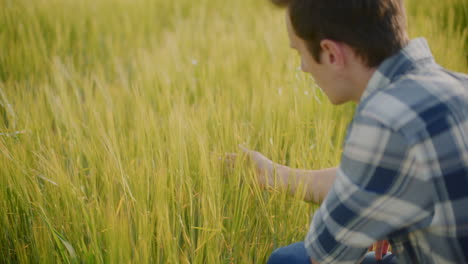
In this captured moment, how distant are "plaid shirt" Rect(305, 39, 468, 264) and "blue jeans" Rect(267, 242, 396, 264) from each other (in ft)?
0.68

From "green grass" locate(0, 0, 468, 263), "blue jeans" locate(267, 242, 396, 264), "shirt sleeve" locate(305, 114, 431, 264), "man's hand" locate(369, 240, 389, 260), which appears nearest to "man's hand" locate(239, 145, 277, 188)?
"green grass" locate(0, 0, 468, 263)

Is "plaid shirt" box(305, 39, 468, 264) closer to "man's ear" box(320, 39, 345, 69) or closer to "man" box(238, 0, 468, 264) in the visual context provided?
"man" box(238, 0, 468, 264)

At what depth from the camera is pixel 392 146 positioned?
0.65 m

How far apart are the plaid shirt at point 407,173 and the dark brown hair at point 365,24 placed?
76 millimetres

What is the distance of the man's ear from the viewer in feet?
2.54

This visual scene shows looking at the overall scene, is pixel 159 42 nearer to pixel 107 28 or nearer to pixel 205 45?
pixel 107 28

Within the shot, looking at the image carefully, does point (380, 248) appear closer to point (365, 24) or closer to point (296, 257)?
point (296, 257)

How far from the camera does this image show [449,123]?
660mm

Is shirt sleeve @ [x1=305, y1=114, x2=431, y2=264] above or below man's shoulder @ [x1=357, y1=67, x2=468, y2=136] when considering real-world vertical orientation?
below

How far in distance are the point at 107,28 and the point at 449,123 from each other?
268 centimetres

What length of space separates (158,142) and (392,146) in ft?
2.80

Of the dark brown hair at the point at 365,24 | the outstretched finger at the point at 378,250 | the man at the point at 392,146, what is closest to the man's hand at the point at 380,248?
the outstretched finger at the point at 378,250

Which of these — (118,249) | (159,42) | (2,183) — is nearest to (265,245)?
(118,249)

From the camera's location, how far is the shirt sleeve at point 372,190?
0.65 m
